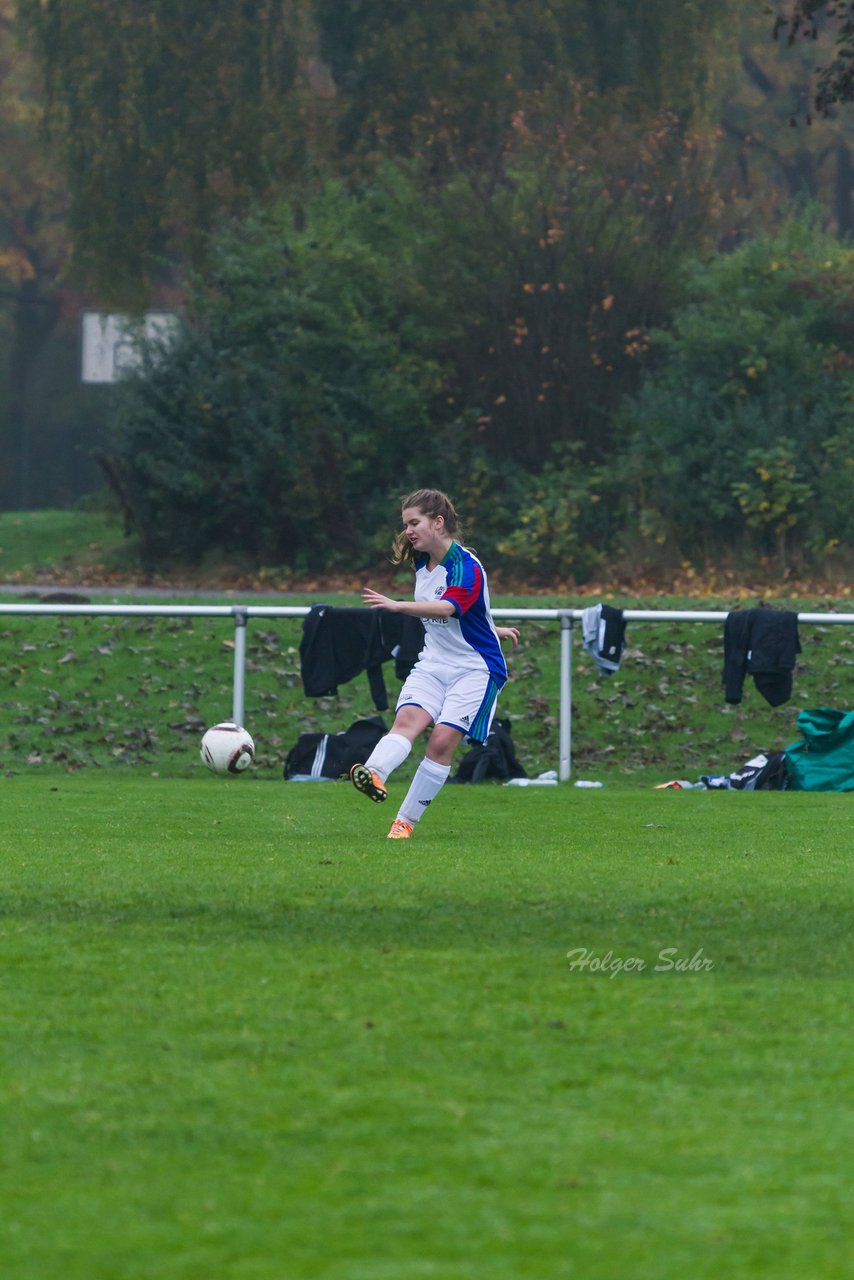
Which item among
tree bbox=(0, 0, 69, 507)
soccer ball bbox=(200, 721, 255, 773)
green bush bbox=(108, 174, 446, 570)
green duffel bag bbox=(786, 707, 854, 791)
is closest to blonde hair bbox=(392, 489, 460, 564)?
soccer ball bbox=(200, 721, 255, 773)

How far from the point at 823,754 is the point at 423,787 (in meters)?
4.64

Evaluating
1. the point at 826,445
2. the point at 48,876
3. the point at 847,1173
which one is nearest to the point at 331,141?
the point at 826,445

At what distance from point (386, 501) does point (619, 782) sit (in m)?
14.6

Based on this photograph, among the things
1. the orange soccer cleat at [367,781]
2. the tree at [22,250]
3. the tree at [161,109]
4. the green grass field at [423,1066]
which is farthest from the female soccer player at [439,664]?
the tree at [22,250]

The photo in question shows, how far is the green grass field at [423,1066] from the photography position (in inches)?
136

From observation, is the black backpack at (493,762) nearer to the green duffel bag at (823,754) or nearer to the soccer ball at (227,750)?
the soccer ball at (227,750)

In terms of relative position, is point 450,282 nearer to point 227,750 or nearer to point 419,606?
point 227,750

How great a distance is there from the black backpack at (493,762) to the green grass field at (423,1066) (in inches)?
193

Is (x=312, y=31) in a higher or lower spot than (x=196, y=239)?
higher

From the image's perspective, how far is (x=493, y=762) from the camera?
13898 millimetres

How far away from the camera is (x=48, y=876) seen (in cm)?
805

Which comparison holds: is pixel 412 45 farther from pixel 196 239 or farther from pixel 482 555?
pixel 482 555

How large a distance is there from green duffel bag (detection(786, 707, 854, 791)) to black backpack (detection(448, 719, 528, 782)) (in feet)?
6.34

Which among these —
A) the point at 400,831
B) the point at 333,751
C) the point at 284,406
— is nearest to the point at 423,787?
the point at 400,831
